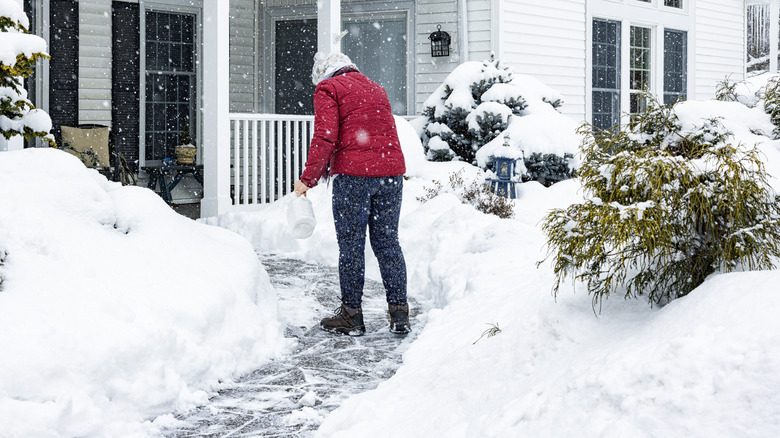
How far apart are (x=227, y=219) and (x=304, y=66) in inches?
153

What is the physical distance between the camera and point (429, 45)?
1048cm

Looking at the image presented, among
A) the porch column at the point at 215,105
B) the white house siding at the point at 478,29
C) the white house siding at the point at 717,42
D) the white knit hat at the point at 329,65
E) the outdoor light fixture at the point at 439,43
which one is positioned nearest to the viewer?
the white knit hat at the point at 329,65

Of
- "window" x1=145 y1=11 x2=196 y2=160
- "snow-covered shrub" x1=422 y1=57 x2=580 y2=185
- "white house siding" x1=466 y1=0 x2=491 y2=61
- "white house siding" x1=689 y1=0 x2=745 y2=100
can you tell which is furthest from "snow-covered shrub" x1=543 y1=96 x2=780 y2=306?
"white house siding" x1=689 y1=0 x2=745 y2=100

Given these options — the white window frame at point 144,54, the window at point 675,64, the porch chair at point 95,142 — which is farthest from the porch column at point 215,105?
the window at point 675,64

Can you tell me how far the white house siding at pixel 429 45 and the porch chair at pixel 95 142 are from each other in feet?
14.2

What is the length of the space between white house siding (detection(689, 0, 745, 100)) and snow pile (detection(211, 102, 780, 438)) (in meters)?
11.0

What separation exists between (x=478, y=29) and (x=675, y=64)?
502cm

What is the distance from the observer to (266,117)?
8.76m

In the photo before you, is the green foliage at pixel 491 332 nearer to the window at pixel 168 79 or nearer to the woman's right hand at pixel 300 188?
the woman's right hand at pixel 300 188

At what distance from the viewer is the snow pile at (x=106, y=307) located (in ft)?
9.34

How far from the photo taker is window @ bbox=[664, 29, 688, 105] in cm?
1318

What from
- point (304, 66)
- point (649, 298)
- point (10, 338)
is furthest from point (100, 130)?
point (649, 298)

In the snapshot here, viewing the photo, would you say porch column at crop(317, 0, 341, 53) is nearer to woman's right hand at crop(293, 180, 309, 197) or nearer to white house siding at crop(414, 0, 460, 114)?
white house siding at crop(414, 0, 460, 114)

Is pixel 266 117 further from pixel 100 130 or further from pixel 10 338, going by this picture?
pixel 10 338
